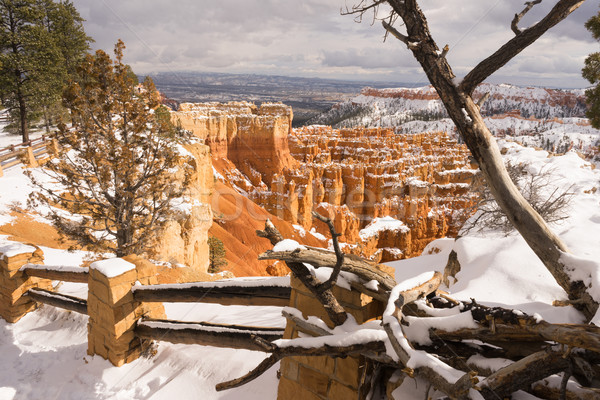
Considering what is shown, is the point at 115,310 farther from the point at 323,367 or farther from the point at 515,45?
the point at 515,45

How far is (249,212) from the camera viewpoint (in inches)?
1303

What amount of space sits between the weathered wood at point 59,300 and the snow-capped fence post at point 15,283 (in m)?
0.19

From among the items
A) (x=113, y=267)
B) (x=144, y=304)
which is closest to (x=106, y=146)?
(x=113, y=267)

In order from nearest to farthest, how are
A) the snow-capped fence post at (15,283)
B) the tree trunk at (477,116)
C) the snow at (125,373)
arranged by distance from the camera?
the snow at (125,373) < the tree trunk at (477,116) < the snow-capped fence post at (15,283)

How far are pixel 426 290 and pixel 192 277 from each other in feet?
29.3

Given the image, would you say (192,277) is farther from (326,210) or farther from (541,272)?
(326,210)

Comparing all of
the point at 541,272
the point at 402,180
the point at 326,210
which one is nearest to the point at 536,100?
the point at 402,180

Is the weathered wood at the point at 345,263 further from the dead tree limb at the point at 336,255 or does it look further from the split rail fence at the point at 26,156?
the split rail fence at the point at 26,156

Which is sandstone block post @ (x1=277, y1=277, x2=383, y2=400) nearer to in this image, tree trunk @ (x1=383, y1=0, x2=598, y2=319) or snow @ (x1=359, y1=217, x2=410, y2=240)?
tree trunk @ (x1=383, y1=0, x2=598, y2=319)

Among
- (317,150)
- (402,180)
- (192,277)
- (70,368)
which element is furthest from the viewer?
(317,150)

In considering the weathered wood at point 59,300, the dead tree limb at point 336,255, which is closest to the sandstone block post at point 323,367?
the dead tree limb at point 336,255

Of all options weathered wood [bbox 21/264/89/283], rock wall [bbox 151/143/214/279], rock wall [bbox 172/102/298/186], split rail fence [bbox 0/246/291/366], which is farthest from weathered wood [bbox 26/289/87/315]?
rock wall [bbox 172/102/298/186]

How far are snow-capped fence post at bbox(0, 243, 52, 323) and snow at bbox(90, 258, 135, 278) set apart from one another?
9.37ft

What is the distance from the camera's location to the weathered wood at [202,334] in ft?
11.5
